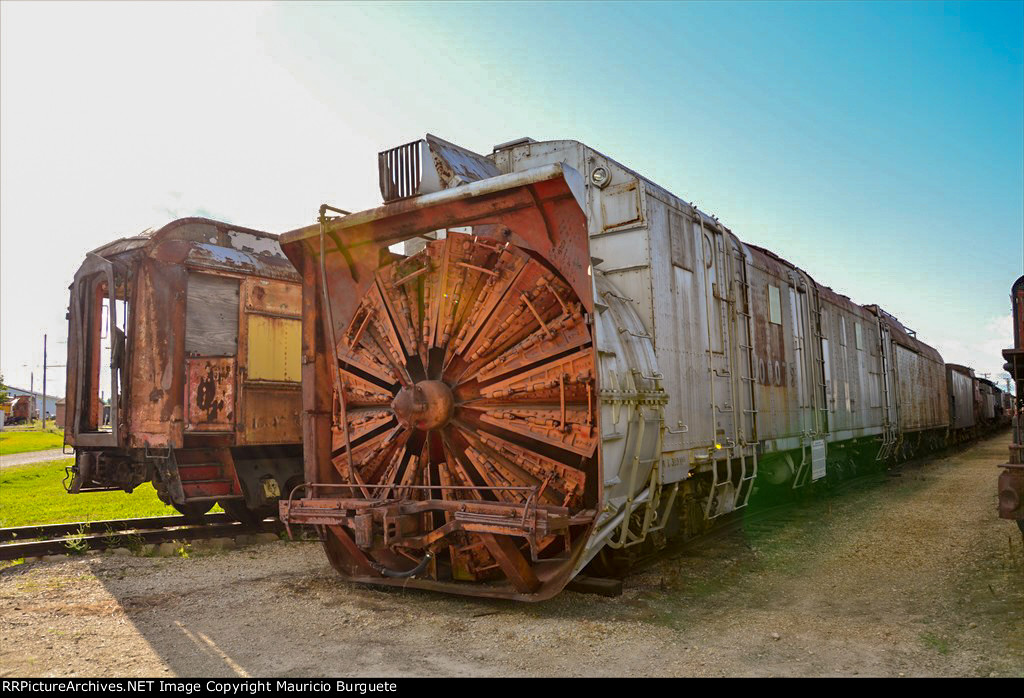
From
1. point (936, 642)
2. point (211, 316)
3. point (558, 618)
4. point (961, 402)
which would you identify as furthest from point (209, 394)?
point (961, 402)

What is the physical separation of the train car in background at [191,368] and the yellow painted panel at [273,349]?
0.01m

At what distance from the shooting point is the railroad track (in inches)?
355

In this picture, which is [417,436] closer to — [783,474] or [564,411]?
[564,411]

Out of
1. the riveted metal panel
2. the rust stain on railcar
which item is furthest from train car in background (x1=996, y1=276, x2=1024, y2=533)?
the riveted metal panel

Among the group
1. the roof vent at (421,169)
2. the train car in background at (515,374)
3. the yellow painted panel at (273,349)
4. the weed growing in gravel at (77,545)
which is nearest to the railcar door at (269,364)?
the yellow painted panel at (273,349)

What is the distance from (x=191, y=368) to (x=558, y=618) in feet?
19.6

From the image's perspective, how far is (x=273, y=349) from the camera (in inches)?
401

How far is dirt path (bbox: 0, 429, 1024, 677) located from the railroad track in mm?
613

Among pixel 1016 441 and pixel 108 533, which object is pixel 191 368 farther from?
pixel 1016 441

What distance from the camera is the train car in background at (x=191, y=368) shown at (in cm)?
951

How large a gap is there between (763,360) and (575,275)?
16.6 feet

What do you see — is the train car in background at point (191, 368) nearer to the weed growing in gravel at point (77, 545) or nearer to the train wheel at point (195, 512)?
the train wheel at point (195, 512)

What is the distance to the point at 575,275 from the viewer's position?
5.91 meters

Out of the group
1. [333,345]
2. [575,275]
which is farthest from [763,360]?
[333,345]
